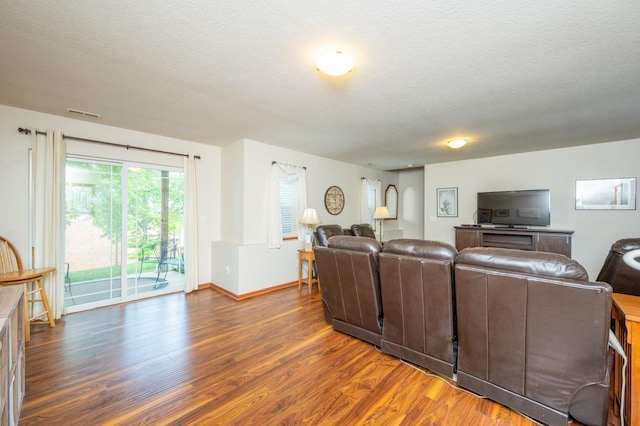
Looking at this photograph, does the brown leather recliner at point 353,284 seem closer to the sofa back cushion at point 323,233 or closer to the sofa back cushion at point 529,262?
the sofa back cushion at point 529,262

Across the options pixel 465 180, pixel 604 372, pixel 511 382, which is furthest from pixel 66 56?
pixel 465 180

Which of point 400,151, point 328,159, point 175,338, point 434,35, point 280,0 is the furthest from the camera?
point 328,159

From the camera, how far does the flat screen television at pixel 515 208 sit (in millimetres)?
4766

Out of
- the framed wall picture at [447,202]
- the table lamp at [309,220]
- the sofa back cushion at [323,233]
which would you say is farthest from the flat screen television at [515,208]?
the table lamp at [309,220]

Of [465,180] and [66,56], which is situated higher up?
[66,56]

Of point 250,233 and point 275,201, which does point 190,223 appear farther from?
point 275,201

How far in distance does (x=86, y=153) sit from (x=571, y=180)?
7.64 meters

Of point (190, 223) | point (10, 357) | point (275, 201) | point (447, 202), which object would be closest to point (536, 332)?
point (10, 357)

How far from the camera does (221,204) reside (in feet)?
15.8

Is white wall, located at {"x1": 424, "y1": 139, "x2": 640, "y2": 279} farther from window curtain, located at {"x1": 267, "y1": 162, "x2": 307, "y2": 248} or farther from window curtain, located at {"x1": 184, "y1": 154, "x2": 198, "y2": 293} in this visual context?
window curtain, located at {"x1": 184, "y1": 154, "x2": 198, "y2": 293}

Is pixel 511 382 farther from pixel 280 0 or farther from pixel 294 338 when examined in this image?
pixel 280 0

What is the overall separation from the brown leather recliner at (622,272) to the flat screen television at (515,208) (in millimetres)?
2859

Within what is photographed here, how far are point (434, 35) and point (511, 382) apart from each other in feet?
7.69

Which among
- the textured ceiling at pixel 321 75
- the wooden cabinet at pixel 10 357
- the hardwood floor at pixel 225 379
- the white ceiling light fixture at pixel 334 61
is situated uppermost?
the textured ceiling at pixel 321 75
